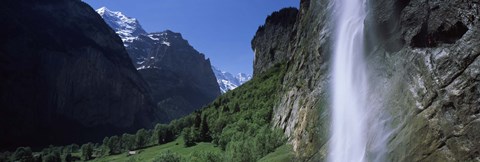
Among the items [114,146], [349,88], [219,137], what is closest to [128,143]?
[114,146]

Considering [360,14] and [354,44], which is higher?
[360,14]

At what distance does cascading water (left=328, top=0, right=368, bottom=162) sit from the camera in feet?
117

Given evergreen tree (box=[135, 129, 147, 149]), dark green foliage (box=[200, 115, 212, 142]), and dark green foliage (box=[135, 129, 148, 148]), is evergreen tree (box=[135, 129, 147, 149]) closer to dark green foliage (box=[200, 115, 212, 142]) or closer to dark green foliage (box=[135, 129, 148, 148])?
dark green foliage (box=[135, 129, 148, 148])

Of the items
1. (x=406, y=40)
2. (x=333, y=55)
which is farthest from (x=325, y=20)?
(x=406, y=40)

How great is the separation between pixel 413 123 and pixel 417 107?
112 centimetres

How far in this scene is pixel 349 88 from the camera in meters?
41.5

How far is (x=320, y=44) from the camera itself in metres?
53.4

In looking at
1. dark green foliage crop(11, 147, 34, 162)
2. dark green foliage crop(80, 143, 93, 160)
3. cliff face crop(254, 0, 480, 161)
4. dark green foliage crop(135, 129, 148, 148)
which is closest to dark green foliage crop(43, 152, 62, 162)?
dark green foliage crop(11, 147, 34, 162)

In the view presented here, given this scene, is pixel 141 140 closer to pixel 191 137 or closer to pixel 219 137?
pixel 191 137

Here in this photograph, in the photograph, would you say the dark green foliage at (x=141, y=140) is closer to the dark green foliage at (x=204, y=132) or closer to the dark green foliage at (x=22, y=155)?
the dark green foliage at (x=22, y=155)

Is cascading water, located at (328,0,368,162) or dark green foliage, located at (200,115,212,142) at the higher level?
dark green foliage, located at (200,115,212,142)

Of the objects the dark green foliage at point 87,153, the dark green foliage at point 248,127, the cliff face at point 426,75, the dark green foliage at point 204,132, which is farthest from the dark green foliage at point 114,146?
the cliff face at point 426,75

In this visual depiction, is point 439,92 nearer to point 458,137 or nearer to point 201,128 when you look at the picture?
point 458,137

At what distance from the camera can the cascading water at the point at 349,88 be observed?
3566 cm
